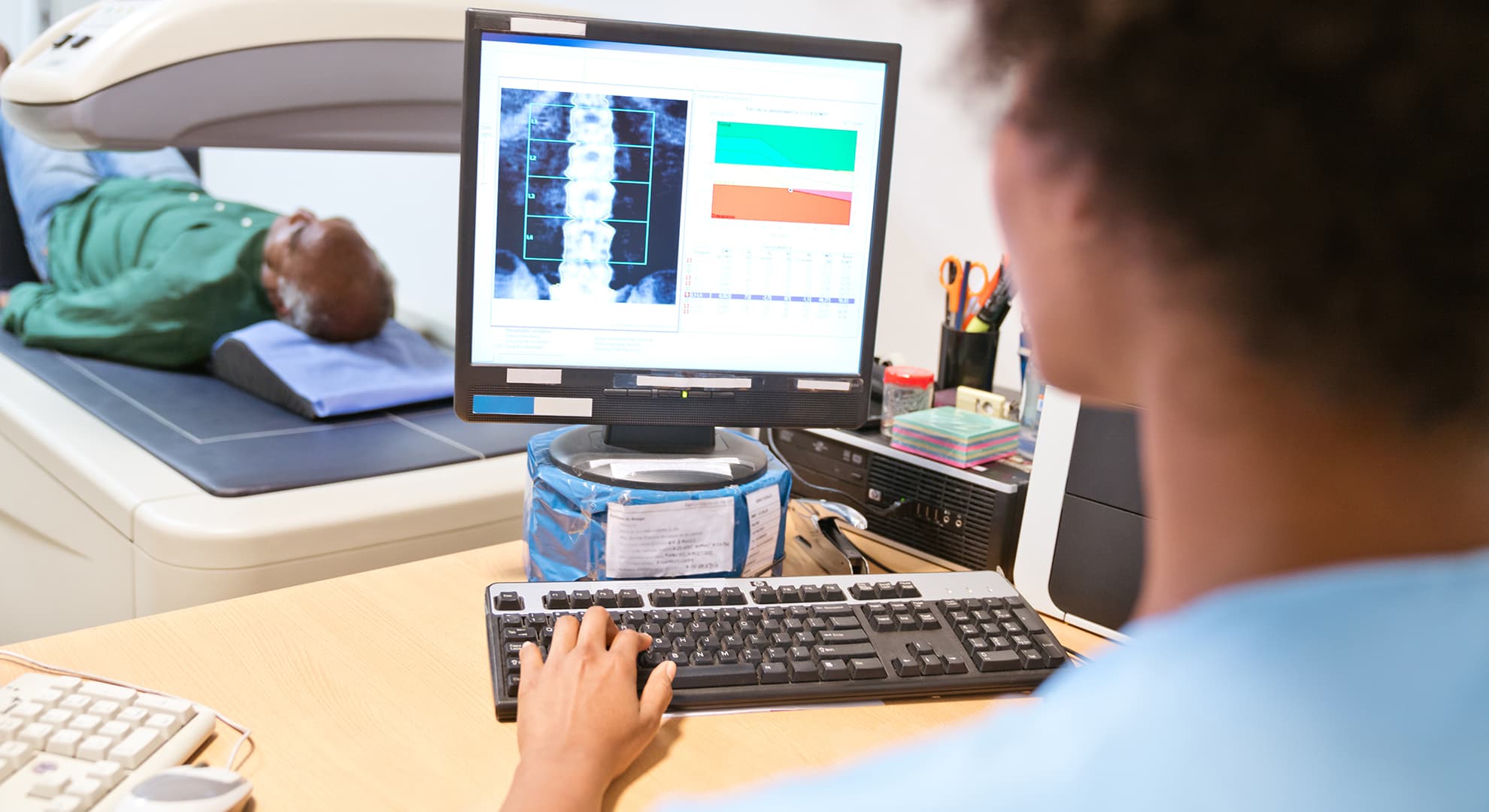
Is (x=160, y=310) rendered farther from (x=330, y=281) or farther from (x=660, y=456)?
(x=660, y=456)

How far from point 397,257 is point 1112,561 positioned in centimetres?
204

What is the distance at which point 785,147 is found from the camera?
99 centimetres

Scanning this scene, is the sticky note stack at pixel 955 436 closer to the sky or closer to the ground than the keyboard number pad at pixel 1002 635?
closer to the sky

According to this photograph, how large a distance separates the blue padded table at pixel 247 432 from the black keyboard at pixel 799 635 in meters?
0.48

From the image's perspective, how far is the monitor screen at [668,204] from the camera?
94cm

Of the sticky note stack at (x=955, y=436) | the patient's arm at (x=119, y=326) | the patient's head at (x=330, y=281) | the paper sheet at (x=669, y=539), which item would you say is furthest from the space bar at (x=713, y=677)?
the patient's arm at (x=119, y=326)

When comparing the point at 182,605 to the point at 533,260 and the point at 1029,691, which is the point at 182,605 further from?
the point at 1029,691

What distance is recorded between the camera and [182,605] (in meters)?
1.09

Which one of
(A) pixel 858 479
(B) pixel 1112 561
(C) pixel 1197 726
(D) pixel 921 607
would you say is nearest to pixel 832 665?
(D) pixel 921 607

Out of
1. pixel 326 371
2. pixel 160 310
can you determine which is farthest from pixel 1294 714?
pixel 160 310

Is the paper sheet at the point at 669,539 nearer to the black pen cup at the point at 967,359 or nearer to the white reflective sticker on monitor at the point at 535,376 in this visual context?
the white reflective sticker on monitor at the point at 535,376

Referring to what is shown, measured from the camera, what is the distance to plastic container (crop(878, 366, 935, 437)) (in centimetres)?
122

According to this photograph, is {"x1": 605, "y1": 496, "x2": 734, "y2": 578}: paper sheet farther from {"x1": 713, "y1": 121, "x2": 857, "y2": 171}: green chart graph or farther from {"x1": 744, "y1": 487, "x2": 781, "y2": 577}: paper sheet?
{"x1": 713, "y1": 121, "x2": 857, "y2": 171}: green chart graph

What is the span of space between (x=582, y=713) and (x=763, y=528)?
34 cm
